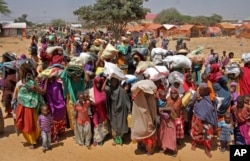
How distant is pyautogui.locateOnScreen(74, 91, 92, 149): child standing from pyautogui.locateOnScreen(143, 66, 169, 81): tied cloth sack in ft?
3.93

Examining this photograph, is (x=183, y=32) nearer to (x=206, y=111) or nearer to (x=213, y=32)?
(x=213, y=32)

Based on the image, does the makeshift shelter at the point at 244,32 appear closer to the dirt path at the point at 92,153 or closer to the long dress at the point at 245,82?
the long dress at the point at 245,82

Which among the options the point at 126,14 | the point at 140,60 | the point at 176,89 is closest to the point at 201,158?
the point at 176,89

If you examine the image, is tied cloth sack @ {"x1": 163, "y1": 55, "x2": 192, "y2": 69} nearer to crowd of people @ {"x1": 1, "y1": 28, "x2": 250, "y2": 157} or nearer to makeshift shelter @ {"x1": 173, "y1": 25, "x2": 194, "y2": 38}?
crowd of people @ {"x1": 1, "y1": 28, "x2": 250, "y2": 157}

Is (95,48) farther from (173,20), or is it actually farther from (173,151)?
(173,20)

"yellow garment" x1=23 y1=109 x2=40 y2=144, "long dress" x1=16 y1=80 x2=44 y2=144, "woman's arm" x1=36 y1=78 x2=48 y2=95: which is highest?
"woman's arm" x1=36 y1=78 x2=48 y2=95

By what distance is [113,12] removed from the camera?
75.6 feet

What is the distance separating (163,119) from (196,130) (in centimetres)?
64

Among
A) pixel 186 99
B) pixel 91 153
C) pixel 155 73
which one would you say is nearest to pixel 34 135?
pixel 91 153

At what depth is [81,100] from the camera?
5672 millimetres

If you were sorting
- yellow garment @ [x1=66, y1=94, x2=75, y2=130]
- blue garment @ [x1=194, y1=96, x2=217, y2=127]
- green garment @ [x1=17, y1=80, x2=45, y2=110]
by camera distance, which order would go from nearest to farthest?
blue garment @ [x1=194, y1=96, x2=217, y2=127] < green garment @ [x1=17, y1=80, x2=45, y2=110] < yellow garment @ [x1=66, y1=94, x2=75, y2=130]

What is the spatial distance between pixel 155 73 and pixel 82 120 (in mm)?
1611

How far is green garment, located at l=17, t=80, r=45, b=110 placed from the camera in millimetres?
5547

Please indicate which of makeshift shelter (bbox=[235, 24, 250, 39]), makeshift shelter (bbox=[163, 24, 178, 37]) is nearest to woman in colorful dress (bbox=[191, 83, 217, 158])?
makeshift shelter (bbox=[235, 24, 250, 39])
